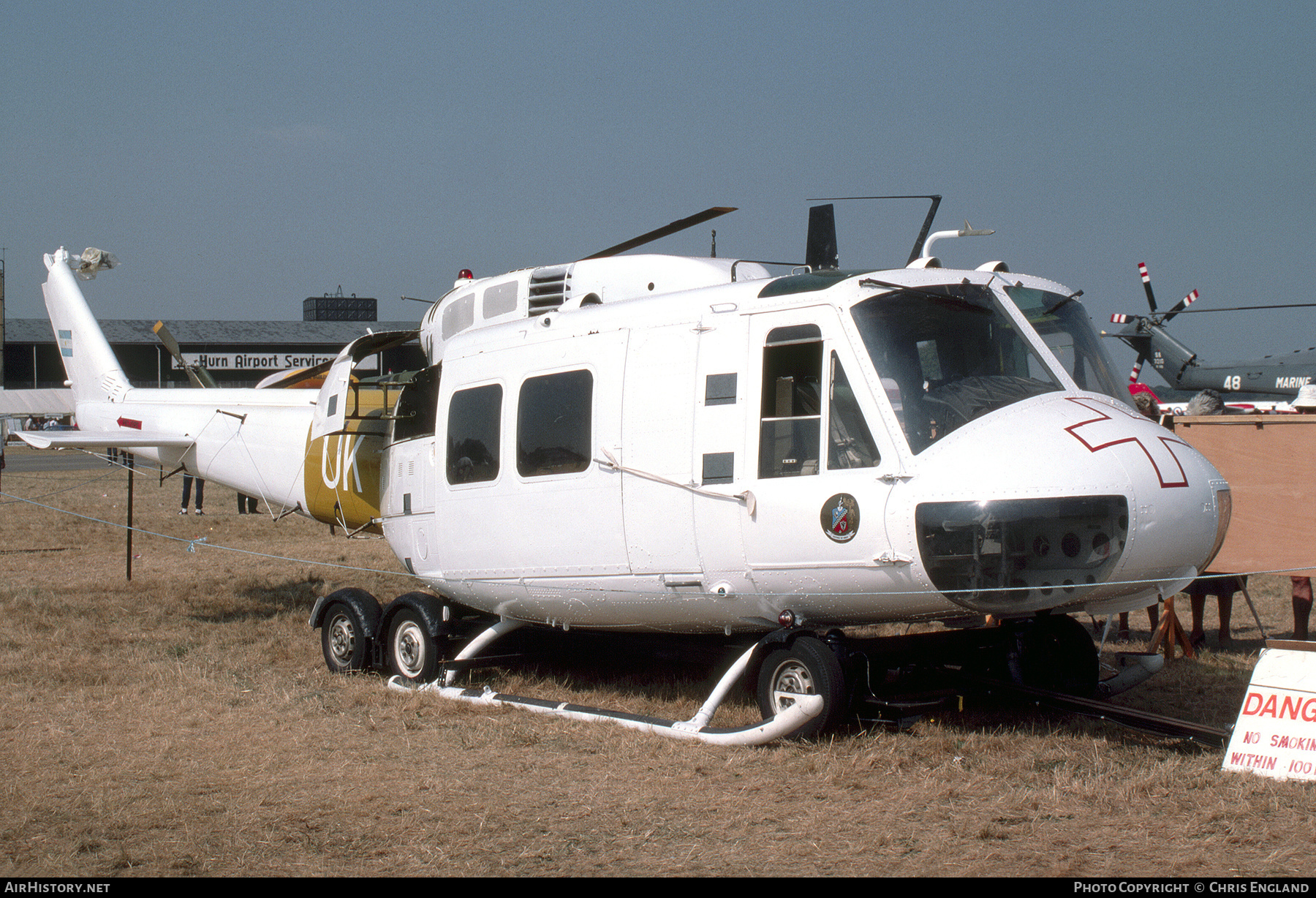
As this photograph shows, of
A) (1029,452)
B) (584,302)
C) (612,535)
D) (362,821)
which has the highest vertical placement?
(584,302)

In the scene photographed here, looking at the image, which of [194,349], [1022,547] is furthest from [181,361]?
[194,349]

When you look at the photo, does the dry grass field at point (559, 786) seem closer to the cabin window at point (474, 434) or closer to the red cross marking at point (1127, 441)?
the red cross marking at point (1127, 441)

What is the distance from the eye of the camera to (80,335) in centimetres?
1291

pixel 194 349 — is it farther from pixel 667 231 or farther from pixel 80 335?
pixel 667 231

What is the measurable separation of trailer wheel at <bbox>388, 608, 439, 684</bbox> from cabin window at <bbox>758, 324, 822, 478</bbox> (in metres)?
3.27

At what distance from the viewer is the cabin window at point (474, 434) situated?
752 centimetres

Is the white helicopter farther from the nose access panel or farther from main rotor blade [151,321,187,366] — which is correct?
main rotor blade [151,321,187,366]

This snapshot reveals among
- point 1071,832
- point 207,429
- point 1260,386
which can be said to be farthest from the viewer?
point 1260,386

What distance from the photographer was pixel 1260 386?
31.1 meters

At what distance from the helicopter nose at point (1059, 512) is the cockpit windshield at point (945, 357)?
17cm

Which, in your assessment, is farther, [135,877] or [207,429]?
[207,429]

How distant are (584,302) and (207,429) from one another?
5.45 metres

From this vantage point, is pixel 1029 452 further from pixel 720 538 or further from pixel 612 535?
pixel 612 535
